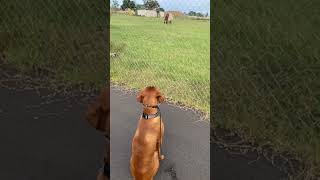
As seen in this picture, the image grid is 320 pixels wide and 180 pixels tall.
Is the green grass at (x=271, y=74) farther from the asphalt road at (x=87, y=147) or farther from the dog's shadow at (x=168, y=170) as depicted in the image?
the dog's shadow at (x=168, y=170)

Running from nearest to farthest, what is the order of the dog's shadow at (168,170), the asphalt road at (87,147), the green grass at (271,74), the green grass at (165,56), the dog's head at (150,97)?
the dog's head at (150,97) < the dog's shadow at (168,170) < the asphalt road at (87,147) < the green grass at (271,74) < the green grass at (165,56)

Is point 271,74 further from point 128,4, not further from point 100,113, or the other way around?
point 100,113

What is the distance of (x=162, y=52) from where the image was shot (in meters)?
6.18

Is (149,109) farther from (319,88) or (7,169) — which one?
(319,88)

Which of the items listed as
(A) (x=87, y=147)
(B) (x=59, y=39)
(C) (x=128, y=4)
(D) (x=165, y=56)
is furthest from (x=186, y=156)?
(B) (x=59, y=39)

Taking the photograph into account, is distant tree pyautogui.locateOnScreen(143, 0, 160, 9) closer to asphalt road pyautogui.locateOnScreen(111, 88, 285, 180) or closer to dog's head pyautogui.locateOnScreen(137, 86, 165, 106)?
asphalt road pyautogui.locateOnScreen(111, 88, 285, 180)

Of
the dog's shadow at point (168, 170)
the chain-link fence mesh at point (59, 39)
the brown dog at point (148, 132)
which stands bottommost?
the dog's shadow at point (168, 170)

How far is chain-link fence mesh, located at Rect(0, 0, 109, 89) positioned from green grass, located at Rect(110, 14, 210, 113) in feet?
0.96

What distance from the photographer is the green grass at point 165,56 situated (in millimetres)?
5293

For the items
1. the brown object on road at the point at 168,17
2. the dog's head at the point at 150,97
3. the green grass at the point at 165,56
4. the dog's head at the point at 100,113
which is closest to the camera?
the dog's head at the point at 100,113

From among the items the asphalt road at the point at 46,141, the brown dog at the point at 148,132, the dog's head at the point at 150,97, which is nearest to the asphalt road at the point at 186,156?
the asphalt road at the point at 46,141

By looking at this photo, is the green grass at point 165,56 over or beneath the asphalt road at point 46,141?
over

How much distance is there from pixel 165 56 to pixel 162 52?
0.20 ft

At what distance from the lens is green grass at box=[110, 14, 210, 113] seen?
5293mm
